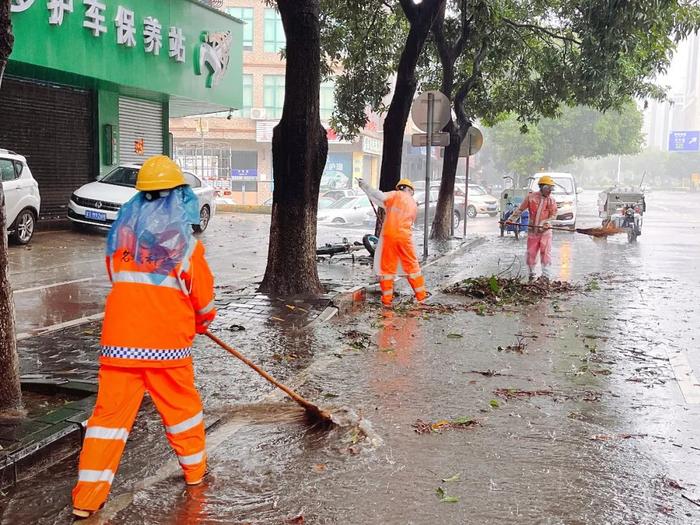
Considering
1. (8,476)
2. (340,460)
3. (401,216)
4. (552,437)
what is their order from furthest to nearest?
(401,216)
(552,437)
(340,460)
(8,476)

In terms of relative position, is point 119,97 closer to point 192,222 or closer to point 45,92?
point 45,92

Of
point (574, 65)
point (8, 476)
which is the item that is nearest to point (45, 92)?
point (574, 65)

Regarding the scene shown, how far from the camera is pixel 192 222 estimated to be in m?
3.48

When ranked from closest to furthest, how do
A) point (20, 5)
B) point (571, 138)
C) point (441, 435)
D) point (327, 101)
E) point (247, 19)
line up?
point (441, 435) → point (20, 5) → point (247, 19) → point (327, 101) → point (571, 138)

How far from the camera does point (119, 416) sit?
3.26 metres

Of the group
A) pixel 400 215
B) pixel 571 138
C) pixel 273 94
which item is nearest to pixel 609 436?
pixel 400 215

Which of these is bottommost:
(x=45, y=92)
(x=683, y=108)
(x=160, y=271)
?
(x=160, y=271)

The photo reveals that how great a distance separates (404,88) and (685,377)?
8.15 meters

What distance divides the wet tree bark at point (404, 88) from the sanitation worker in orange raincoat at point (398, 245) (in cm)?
335

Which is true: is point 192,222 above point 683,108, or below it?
below

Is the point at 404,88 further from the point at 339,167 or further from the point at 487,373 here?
the point at 339,167

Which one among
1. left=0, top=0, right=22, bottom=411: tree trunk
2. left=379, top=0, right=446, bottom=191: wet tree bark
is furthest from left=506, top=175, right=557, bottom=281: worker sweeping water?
left=0, top=0, right=22, bottom=411: tree trunk

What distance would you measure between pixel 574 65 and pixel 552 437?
15.2 meters

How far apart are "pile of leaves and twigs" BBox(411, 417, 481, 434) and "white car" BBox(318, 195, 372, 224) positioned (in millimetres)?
19997
